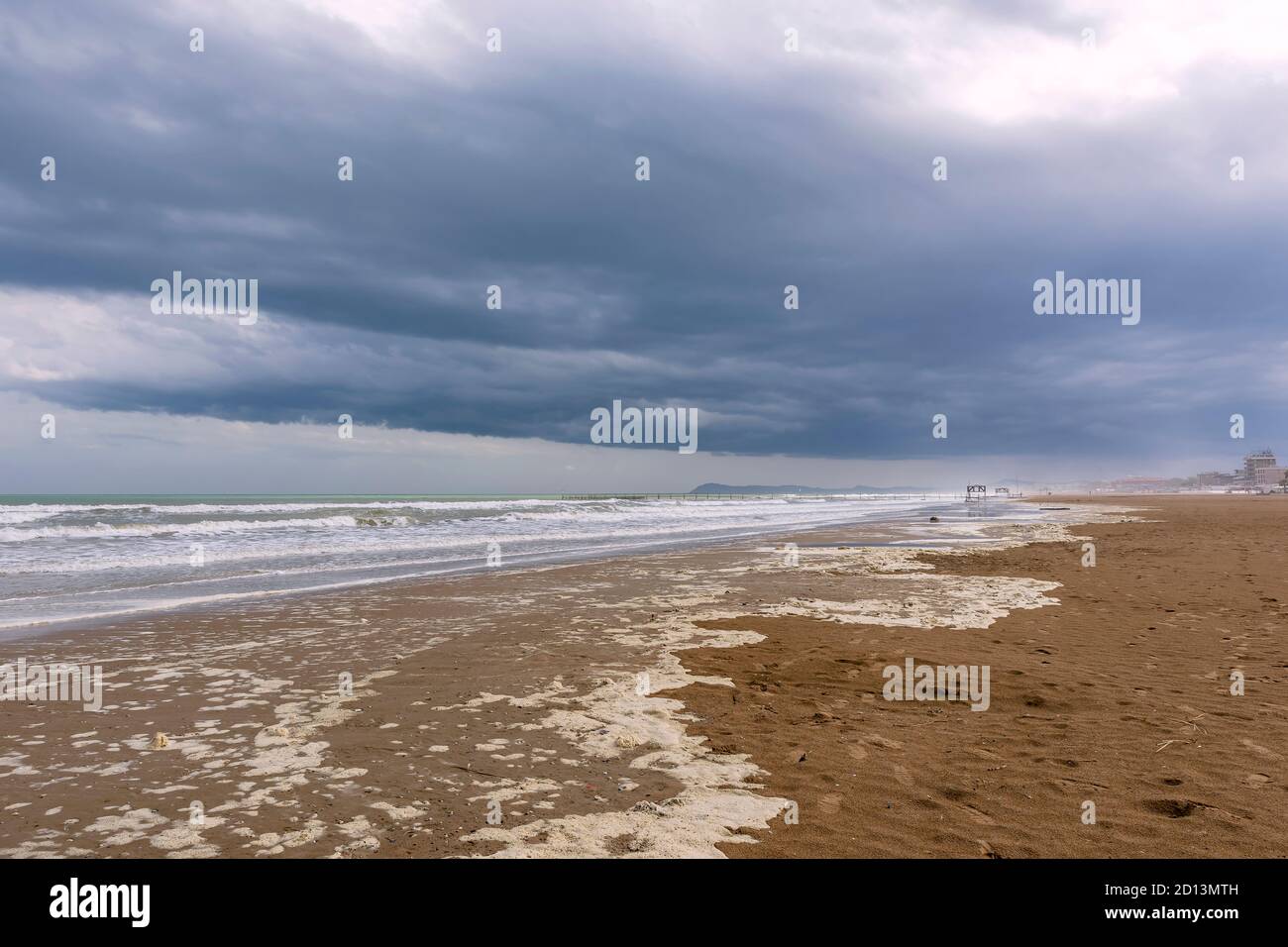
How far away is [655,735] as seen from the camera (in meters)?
6.38

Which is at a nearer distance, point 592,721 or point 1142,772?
point 1142,772

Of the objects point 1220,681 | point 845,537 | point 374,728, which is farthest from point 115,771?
point 845,537

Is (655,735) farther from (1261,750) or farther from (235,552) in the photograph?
(235,552)

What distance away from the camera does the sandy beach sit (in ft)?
14.3

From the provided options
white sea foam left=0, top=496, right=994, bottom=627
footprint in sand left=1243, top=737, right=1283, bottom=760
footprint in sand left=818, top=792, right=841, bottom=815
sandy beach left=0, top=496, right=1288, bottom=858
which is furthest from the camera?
white sea foam left=0, top=496, right=994, bottom=627

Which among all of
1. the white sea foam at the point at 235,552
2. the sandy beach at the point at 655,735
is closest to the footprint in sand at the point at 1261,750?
the sandy beach at the point at 655,735

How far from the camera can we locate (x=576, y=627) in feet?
38.6

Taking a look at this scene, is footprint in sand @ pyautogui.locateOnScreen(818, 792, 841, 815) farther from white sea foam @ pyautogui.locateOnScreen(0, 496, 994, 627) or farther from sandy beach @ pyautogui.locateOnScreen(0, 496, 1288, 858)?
white sea foam @ pyautogui.locateOnScreen(0, 496, 994, 627)

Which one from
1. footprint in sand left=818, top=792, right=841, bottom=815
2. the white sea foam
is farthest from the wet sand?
the white sea foam

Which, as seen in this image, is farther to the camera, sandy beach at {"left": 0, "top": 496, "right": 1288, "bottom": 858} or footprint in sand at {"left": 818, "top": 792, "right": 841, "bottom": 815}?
footprint in sand at {"left": 818, "top": 792, "right": 841, "bottom": 815}

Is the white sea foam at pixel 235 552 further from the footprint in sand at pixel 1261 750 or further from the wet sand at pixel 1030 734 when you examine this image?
the footprint in sand at pixel 1261 750

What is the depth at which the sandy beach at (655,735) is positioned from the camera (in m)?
4.36

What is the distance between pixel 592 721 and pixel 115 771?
4.02 metres
